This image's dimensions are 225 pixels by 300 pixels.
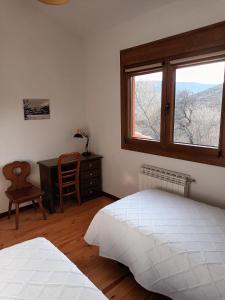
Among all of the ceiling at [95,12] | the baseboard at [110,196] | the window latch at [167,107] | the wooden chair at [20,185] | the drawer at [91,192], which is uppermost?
the ceiling at [95,12]

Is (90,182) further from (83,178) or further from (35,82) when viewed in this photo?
(35,82)

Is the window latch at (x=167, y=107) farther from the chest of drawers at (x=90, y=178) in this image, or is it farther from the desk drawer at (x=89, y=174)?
the desk drawer at (x=89, y=174)

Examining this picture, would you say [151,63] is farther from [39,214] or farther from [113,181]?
[39,214]

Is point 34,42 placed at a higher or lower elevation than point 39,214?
higher

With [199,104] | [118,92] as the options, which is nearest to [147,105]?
[118,92]

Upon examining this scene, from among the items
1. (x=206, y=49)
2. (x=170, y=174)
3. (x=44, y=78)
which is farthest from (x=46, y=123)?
(x=206, y=49)

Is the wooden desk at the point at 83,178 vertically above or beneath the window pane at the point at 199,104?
beneath

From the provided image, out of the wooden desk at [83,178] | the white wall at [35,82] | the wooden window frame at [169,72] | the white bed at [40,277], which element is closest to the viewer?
the white bed at [40,277]

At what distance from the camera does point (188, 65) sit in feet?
7.72

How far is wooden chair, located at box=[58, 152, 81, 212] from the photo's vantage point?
10.0ft

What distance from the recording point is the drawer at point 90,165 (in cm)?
341

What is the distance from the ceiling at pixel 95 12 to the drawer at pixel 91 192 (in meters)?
2.44

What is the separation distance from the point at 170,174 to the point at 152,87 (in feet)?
3.67

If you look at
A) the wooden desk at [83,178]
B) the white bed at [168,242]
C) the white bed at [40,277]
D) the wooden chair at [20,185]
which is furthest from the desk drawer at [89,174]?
the white bed at [40,277]
